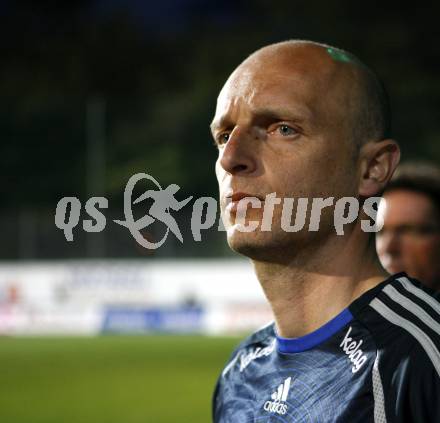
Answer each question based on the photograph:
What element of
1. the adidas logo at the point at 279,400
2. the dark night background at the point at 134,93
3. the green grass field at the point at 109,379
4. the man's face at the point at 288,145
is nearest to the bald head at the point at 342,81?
the man's face at the point at 288,145

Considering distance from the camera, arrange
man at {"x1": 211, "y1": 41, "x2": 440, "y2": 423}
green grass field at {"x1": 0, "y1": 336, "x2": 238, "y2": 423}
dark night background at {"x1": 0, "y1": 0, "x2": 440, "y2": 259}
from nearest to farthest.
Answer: man at {"x1": 211, "y1": 41, "x2": 440, "y2": 423} → green grass field at {"x1": 0, "y1": 336, "x2": 238, "y2": 423} → dark night background at {"x1": 0, "y1": 0, "x2": 440, "y2": 259}

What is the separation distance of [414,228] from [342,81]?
198 centimetres

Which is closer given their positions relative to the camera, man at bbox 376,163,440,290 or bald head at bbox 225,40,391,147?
bald head at bbox 225,40,391,147

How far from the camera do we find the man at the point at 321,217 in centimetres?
198

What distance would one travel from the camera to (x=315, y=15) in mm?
39000

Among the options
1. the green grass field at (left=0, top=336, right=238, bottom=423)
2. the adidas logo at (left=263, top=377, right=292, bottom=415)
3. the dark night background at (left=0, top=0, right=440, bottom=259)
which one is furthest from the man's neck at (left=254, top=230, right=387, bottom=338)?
the dark night background at (left=0, top=0, right=440, bottom=259)

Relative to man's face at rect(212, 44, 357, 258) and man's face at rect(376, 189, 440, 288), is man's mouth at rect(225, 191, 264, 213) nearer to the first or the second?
man's face at rect(212, 44, 357, 258)

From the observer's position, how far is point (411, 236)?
383 cm

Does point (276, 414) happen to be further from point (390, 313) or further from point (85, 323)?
point (85, 323)

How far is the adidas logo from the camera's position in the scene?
6.96 feet

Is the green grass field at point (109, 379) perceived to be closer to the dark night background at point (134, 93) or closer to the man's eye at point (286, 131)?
the dark night background at point (134, 93)

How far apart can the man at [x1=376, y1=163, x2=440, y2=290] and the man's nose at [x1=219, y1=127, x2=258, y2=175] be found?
6.27 ft

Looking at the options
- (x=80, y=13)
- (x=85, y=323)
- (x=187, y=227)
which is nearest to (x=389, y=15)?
(x=187, y=227)

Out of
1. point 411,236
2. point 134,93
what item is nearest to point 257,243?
point 411,236
